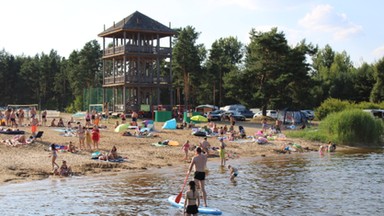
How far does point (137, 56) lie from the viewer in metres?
55.6

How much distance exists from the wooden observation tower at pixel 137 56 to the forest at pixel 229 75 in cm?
892

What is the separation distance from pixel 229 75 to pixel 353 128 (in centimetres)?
2160

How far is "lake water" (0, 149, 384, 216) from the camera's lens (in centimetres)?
1750

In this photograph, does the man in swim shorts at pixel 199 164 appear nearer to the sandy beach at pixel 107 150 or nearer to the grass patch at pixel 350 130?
the sandy beach at pixel 107 150

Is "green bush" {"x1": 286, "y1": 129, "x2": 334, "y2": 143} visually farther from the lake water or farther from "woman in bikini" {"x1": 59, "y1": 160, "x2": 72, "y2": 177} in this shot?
"woman in bikini" {"x1": 59, "y1": 160, "x2": 72, "y2": 177}

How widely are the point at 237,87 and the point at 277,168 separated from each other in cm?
3176

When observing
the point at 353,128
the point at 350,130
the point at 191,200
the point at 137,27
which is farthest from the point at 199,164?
the point at 137,27

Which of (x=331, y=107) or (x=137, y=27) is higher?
(x=137, y=27)

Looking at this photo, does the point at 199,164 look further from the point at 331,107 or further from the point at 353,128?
the point at 331,107

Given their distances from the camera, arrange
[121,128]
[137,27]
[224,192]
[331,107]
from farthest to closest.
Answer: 1. [331,107]
2. [137,27]
3. [121,128]
4. [224,192]

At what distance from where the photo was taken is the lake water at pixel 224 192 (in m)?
17.5

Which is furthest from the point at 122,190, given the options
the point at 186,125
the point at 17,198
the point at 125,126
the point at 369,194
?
the point at 186,125

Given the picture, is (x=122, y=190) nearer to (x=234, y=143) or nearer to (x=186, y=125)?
(x=234, y=143)

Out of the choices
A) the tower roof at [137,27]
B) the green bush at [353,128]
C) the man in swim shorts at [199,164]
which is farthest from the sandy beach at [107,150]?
the tower roof at [137,27]
